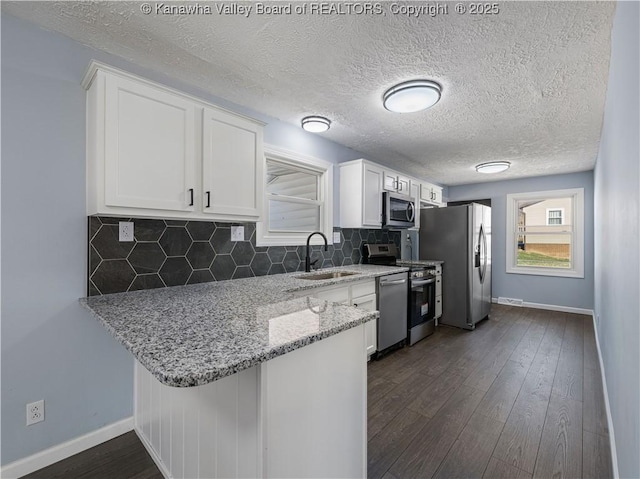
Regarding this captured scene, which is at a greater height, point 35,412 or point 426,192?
point 426,192

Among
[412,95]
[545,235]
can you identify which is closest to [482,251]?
[545,235]

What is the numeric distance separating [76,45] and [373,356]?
331 centimetres

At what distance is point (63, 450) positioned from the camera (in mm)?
1685

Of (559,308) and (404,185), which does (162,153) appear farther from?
(559,308)

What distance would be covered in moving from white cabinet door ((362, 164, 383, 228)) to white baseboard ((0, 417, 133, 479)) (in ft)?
9.05

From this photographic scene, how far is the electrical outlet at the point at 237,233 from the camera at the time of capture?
8.32 ft

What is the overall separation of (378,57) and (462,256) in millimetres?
3119

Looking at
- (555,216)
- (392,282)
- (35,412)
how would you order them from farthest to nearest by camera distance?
(555,216) → (392,282) → (35,412)

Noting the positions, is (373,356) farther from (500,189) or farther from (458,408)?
(500,189)

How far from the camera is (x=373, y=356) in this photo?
299cm

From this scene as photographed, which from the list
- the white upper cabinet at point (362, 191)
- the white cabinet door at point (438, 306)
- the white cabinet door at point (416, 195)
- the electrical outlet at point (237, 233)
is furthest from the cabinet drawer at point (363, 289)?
the white cabinet door at point (416, 195)

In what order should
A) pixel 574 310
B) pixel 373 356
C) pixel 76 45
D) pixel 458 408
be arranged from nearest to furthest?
pixel 76 45, pixel 458 408, pixel 373 356, pixel 574 310

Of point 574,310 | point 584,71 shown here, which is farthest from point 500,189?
point 584,71

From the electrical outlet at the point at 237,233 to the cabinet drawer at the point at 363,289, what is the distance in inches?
43.9
